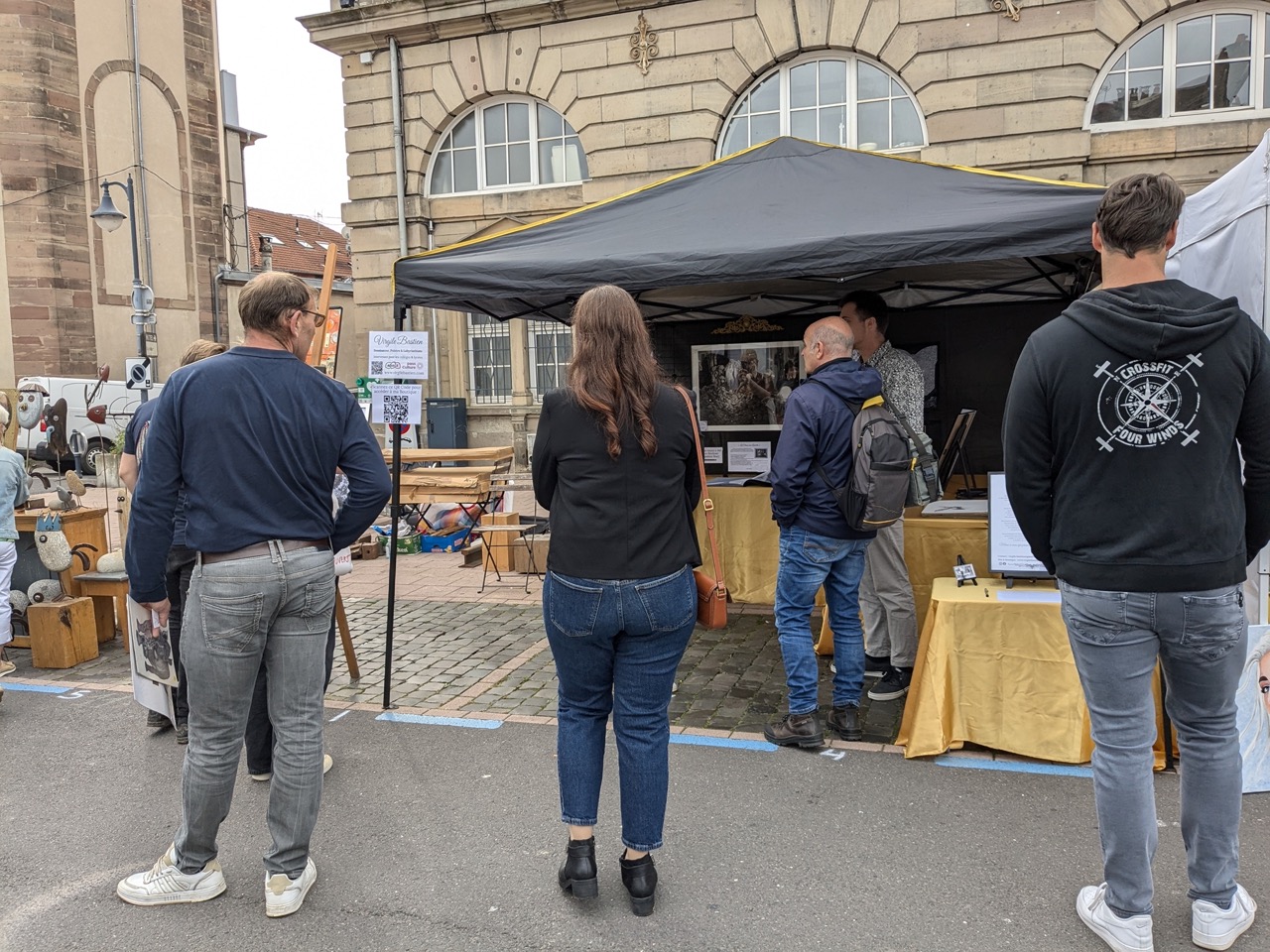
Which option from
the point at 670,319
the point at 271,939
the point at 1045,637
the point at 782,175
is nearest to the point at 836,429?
the point at 1045,637

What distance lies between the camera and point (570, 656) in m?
2.85

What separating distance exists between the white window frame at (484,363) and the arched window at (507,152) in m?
2.26

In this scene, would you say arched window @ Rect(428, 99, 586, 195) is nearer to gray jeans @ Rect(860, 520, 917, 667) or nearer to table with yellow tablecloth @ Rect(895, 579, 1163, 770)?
gray jeans @ Rect(860, 520, 917, 667)

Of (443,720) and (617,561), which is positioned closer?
(617,561)

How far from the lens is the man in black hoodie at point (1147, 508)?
2.44 m

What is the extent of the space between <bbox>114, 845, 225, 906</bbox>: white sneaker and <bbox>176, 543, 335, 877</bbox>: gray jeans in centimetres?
4

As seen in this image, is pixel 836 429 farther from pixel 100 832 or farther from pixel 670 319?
pixel 670 319

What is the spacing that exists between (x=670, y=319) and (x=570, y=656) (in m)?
5.54

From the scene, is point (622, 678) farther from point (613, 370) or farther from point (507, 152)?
point (507, 152)

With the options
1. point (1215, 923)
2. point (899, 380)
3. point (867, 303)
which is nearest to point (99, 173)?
point (867, 303)

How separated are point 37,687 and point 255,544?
148 inches

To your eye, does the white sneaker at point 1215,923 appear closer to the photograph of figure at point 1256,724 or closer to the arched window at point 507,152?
the photograph of figure at point 1256,724

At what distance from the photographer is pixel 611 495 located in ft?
9.09

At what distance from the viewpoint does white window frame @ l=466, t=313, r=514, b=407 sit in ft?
53.5
